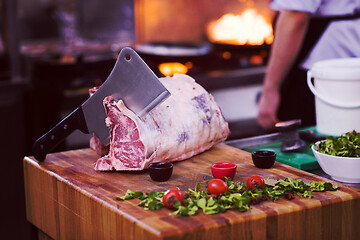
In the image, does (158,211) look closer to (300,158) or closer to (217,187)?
(217,187)

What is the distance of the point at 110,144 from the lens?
86.0 inches

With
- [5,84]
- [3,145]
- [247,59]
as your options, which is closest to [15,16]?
[5,84]

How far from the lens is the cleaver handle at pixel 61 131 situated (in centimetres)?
221

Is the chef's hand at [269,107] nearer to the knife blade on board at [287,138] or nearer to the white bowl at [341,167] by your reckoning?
the knife blade on board at [287,138]

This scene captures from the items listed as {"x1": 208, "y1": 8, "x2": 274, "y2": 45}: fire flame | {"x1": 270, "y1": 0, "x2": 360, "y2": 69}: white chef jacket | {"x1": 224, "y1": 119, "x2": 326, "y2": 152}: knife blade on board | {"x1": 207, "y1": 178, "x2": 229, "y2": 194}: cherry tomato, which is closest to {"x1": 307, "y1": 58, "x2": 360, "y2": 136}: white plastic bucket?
{"x1": 224, "y1": 119, "x2": 326, "y2": 152}: knife blade on board

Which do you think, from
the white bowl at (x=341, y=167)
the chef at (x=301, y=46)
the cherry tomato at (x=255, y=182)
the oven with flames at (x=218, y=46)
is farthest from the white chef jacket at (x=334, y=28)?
the cherry tomato at (x=255, y=182)

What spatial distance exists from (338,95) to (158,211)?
3.89ft

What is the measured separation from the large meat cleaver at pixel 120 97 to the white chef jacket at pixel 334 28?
1.49m

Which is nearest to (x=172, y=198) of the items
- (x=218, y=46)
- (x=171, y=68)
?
(x=171, y=68)

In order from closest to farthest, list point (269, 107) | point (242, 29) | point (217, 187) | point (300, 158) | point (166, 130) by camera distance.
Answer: point (217, 187) → point (166, 130) → point (300, 158) → point (269, 107) → point (242, 29)

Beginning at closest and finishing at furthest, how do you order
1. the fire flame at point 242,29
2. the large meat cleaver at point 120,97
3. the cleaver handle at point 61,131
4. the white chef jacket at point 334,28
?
1. the large meat cleaver at point 120,97
2. the cleaver handle at point 61,131
3. the white chef jacket at point 334,28
4. the fire flame at point 242,29

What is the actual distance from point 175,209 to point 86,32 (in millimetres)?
4394

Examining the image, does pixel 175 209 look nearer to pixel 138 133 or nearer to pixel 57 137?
pixel 138 133

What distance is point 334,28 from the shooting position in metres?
3.25
